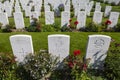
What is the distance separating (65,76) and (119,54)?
6.71 ft

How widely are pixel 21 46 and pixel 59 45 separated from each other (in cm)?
132

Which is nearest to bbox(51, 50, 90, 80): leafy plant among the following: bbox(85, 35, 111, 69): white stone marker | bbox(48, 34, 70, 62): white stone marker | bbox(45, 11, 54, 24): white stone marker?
bbox(48, 34, 70, 62): white stone marker

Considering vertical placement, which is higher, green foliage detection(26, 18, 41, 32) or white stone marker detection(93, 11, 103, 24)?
white stone marker detection(93, 11, 103, 24)

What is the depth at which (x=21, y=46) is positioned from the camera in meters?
6.70

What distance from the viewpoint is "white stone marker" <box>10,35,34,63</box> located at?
6418 mm

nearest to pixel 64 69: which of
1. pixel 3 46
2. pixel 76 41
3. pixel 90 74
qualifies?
pixel 90 74

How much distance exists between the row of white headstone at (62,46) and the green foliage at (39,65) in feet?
1.09

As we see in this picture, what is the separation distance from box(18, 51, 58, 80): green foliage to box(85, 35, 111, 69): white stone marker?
4.54 feet

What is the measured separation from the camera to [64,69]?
7.07m

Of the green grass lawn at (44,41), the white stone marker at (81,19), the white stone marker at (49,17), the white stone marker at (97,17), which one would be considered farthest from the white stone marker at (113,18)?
the white stone marker at (49,17)

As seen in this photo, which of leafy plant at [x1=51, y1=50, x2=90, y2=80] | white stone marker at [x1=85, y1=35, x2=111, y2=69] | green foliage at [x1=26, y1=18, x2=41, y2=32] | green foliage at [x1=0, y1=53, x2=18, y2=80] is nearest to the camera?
leafy plant at [x1=51, y1=50, x2=90, y2=80]

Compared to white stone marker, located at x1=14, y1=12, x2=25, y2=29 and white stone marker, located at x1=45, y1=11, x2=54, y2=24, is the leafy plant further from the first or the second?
white stone marker, located at x1=14, y1=12, x2=25, y2=29

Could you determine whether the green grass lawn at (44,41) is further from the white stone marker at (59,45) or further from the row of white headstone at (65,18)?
the white stone marker at (59,45)

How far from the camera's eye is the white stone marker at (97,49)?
652cm
